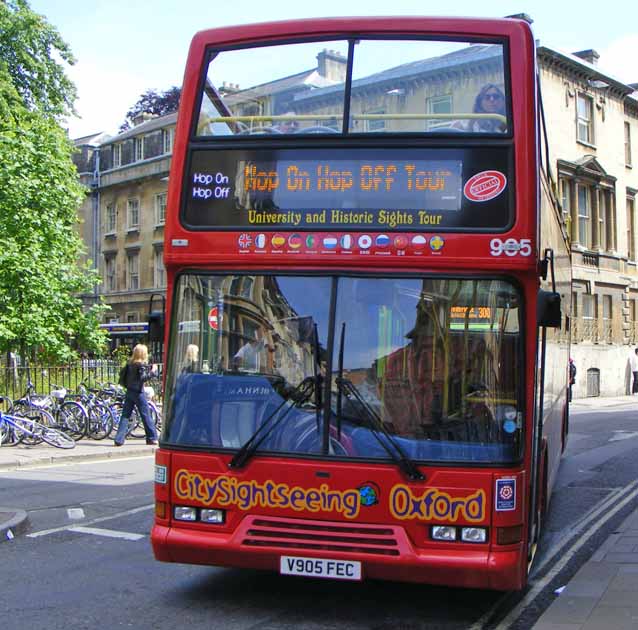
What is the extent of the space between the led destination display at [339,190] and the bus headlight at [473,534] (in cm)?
190

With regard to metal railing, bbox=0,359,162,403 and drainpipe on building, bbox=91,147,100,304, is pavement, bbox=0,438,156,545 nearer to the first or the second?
metal railing, bbox=0,359,162,403

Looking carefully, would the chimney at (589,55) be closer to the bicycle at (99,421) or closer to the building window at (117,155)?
the building window at (117,155)

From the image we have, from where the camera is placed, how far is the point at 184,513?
640 centimetres

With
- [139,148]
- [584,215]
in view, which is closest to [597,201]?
[584,215]

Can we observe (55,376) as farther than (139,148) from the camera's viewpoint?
No

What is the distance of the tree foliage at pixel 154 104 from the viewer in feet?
196

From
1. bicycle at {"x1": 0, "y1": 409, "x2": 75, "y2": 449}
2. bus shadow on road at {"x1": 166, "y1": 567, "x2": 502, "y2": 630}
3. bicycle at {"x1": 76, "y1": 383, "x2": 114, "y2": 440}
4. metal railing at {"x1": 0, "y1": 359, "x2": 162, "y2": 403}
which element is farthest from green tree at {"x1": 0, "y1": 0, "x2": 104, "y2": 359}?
bus shadow on road at {"x1": 166, "y1": 567, "x2": 502, "y2": 630}

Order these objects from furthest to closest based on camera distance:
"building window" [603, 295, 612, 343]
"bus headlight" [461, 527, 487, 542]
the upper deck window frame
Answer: "building window" [603, 295, 612, 343]
the upper deck window frame
"bus headlight" [461, 527, 487, 542]

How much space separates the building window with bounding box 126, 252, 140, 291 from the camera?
2174 inches

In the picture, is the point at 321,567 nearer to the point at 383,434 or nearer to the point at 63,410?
the point at 383,434

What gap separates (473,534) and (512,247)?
1790 mm

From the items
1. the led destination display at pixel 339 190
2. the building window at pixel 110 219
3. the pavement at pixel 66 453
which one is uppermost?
the building window at pixel 110 219

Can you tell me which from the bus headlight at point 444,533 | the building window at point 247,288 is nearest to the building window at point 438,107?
the building window at point 247,288

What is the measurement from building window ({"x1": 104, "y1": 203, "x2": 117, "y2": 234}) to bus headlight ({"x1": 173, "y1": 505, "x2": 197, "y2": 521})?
51896 millimetres
